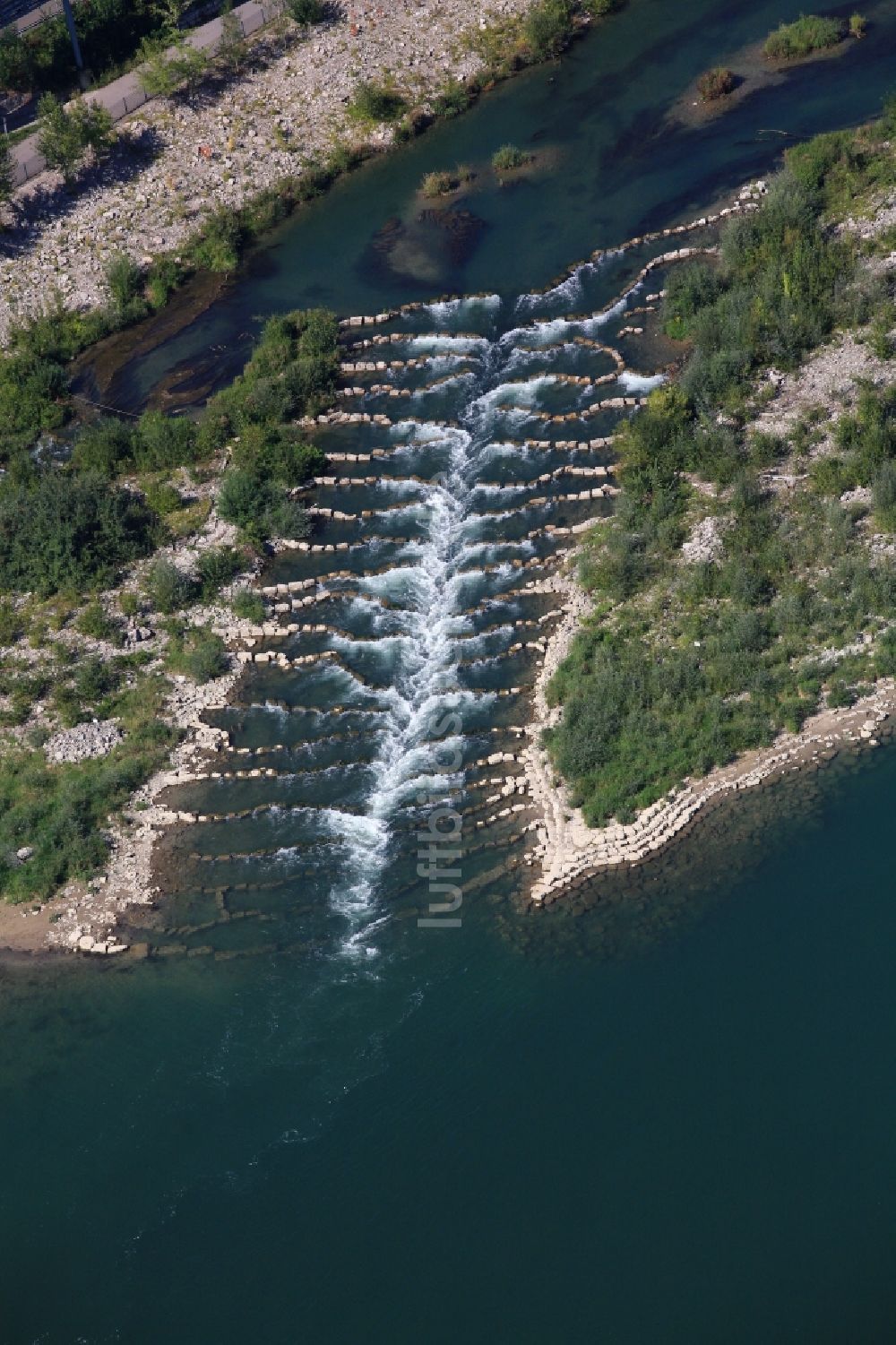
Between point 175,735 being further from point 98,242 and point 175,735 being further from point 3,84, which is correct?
point 3,84

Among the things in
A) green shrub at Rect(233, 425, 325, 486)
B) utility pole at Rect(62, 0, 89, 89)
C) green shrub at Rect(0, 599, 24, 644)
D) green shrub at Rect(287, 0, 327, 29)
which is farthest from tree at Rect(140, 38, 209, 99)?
green shrub at Rect(0, 599, 24, 644)

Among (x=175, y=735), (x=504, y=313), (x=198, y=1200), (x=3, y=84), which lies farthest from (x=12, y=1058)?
(x=3, y=84)

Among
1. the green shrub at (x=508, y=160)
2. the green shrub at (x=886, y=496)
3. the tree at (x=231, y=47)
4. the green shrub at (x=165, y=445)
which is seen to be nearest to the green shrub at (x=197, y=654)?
the green shrub at (x=165, y=445)

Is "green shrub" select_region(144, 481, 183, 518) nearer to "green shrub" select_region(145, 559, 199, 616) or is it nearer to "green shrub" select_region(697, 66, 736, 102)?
"green shrub" select_region(145, 559, 199, 616)

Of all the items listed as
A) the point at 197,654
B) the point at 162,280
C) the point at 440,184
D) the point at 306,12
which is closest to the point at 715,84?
the point at 440,184

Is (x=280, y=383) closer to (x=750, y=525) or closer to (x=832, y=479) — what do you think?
(x=750, y=525)

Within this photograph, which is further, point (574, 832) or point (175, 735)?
point (175, 735)

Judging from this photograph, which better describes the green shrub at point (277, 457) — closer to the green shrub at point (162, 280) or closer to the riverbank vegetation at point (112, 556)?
the riverbank vegetation at point (112, 556)
